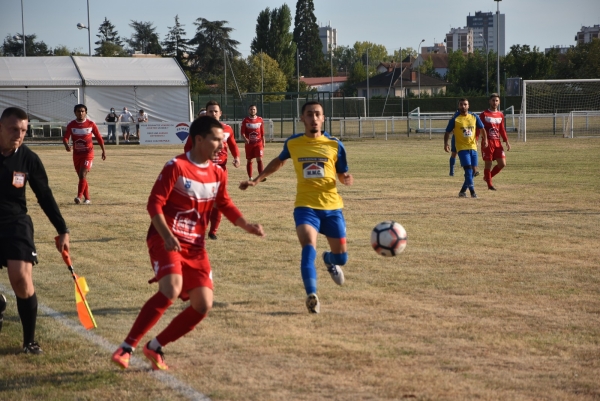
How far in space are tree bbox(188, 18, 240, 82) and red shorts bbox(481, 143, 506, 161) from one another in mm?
81414

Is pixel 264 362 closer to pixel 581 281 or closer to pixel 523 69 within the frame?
pixel 581 281

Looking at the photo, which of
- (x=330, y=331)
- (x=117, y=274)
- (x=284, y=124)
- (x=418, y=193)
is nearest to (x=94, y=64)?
(x=284, y=124)

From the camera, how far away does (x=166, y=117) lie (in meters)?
42.5

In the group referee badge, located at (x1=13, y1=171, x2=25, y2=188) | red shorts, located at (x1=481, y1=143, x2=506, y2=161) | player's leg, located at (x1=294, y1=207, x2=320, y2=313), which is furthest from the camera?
red shorts, located at (x1=481, y1=143, x2=506, y2=161)

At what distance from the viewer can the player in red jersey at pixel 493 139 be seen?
16719mm

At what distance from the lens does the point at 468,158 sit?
51.1 feet

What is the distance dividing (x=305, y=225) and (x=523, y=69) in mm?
69537

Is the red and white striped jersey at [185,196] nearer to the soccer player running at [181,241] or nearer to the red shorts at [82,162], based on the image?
the soccer player running at [181,241]

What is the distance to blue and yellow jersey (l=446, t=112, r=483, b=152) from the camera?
15844mm

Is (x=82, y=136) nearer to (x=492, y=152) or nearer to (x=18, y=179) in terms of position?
(x=492, y=152)

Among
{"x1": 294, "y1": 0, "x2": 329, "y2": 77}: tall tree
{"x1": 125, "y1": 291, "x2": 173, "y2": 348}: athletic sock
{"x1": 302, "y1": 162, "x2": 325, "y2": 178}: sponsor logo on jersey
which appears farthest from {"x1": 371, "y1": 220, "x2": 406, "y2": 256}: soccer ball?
{"x1": 294, "y1": 0, "x2": 329, "y2": 77}: tall tree

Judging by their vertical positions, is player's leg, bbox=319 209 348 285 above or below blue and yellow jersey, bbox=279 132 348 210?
below

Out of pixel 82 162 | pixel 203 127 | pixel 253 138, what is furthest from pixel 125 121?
pixel 203 127

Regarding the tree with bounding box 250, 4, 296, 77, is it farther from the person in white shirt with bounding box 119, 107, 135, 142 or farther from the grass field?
the grass field
